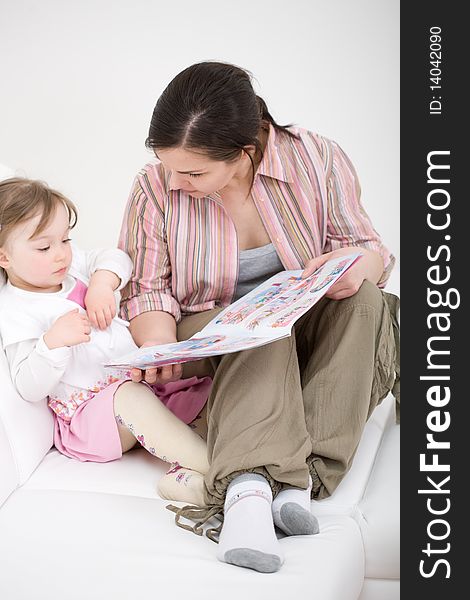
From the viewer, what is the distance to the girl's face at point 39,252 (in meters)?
1.76

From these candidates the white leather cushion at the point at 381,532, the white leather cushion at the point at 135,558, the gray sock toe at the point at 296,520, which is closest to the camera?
the white leather cushion at the point at 135,558

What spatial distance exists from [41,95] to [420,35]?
2.00 meters

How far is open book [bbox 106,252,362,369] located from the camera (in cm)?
151

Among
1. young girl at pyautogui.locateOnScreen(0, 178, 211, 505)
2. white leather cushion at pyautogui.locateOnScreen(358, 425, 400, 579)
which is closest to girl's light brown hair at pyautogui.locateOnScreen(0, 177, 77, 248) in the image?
young girl at pyautogui.locateOnScreen(0, 178, 211, 505)

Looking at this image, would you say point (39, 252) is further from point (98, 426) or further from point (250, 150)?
point (250, 150)

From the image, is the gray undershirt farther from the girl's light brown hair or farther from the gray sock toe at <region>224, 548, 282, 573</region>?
the gray sock toe at <region>224, 548, 282, 573</region>

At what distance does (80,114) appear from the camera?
325cm

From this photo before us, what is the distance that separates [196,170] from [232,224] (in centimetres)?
22

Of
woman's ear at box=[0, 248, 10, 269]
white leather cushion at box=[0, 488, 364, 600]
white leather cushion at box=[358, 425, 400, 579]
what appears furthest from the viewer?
woman's ear at box=[0, 248, 10, 269]

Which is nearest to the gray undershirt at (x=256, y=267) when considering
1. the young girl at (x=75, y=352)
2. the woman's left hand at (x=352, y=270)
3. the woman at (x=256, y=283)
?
the woman at (x=256, y=283)

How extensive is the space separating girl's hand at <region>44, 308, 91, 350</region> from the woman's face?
318 mm

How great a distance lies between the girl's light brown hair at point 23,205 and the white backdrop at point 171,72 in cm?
136

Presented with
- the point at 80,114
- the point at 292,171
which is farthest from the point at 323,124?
the point at 292,171

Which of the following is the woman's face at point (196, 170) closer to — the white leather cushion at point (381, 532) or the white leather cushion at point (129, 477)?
the white leather cushion at point (129, 477)
